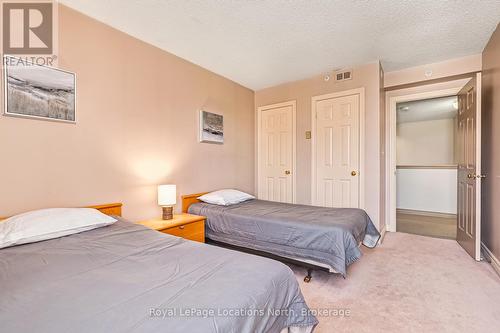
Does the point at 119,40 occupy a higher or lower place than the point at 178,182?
higher

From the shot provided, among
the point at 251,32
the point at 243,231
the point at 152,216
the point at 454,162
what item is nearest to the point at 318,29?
the point at 251,32

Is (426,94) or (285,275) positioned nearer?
(285,275)

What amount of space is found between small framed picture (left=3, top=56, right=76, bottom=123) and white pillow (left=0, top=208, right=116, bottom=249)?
81 centimetres

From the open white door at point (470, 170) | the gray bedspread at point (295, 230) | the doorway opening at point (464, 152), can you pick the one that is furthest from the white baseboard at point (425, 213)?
the gray bedspread at point (295, 230)

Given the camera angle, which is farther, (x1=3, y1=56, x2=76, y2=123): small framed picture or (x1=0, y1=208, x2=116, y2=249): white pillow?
(x1=3, y1=56, x2=76, y2=123): small framed picture

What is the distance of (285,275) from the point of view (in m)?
1.21

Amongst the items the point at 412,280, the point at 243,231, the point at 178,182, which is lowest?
the point at 412,280

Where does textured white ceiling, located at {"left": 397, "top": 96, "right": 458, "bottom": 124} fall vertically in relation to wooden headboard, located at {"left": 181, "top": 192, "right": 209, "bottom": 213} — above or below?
above

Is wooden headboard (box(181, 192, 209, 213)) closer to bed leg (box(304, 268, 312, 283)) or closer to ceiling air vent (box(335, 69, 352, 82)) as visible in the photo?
bed leg (box(304, 268, 312, 283))

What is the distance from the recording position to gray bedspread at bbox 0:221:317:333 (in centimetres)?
77

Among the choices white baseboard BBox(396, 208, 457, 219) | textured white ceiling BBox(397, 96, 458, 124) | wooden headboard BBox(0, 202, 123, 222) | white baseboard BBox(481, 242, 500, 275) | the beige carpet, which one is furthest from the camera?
white baseboard BBox(396, 208, 457, 219)

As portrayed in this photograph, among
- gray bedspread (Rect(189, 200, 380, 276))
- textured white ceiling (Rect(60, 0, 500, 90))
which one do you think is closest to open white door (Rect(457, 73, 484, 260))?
textured white ceiling (Rect(60, 0, 500, 90))

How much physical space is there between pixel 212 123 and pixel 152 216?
1534 mm

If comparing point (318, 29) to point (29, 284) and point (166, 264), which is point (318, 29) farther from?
point (29, 284)
